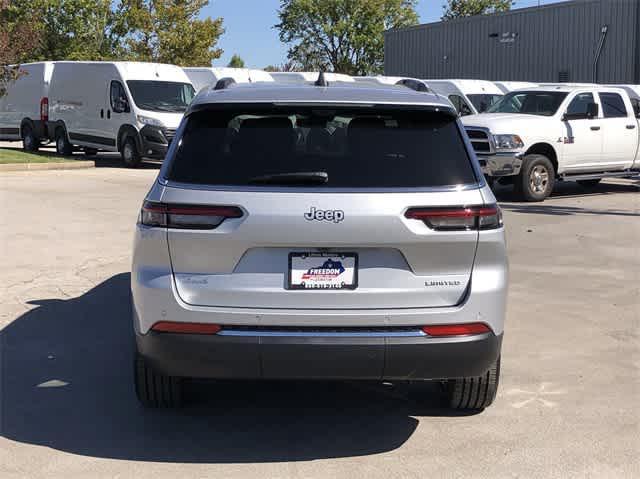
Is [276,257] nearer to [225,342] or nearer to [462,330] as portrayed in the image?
[225,342]

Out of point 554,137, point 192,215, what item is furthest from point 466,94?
point 192,215

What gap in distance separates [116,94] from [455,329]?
64.7 ft

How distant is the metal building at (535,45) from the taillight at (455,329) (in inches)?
1371

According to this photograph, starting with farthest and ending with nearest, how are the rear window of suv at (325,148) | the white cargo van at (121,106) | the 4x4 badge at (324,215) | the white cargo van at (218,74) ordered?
the white cargo van at (218,74)
the white cargo van at (121,106)
the rear window of suv at (325,148)
the 4x4 badge at (324,215)

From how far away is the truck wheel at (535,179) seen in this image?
1577cm

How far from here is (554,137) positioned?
52.7 feet

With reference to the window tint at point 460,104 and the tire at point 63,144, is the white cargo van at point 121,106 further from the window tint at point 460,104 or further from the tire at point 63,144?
the window tint at point 460,104

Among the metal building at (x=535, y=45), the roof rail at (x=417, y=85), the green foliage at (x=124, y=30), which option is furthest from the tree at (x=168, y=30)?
the roof rail at (x=417, y=85)

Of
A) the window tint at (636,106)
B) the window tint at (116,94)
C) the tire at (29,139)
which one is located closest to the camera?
the window tint at (636,106)

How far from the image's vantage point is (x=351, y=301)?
4.31 meters

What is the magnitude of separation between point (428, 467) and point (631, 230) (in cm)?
900

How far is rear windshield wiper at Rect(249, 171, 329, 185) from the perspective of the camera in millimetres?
4344

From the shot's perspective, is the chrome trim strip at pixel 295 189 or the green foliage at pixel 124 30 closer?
the chrome trim strip at pixel 295 189

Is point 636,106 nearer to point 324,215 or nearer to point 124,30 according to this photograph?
point 324,215
